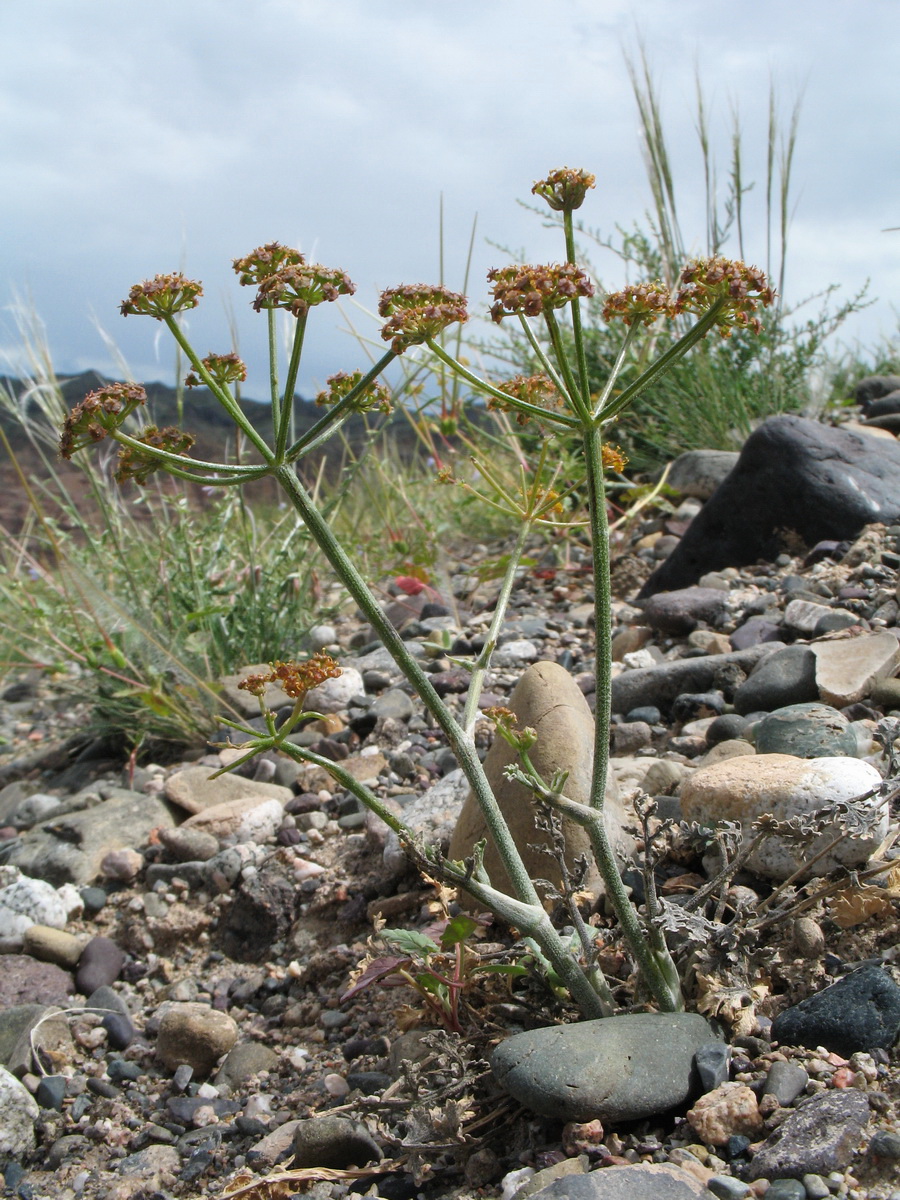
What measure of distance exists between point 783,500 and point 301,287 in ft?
12.0

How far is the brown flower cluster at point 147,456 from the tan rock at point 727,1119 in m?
1.43

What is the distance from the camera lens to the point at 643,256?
712cm

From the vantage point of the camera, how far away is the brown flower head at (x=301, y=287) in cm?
163

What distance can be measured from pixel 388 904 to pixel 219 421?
11.9 meters

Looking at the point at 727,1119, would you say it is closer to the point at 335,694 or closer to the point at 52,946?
the point at 52,946

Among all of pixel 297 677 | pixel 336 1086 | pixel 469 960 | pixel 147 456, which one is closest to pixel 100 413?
pixel 147 456

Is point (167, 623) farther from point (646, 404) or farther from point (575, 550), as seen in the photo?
point (646, 404)

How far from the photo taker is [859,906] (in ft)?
6.70

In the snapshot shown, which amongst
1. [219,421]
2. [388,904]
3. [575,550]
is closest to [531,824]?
[388,904]

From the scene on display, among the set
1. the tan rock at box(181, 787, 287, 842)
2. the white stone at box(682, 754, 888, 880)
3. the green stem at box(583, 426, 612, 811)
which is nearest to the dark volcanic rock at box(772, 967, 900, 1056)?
the white stone at box(682, 754, 888, 880)

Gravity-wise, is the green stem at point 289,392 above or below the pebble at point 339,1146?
above

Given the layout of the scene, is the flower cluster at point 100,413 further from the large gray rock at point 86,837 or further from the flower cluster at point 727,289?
the large gray rock at point 86,837

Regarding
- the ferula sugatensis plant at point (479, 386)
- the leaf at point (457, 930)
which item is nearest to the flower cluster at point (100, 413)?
the ferula sugatensis plant at point (479, 386)

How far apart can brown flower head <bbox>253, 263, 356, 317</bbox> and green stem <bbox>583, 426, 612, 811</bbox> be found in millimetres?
496
